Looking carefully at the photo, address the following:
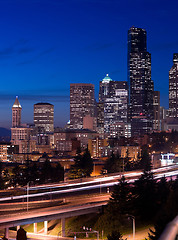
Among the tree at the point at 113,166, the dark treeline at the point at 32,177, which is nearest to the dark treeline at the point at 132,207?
the dark treeline at the point at 32,177

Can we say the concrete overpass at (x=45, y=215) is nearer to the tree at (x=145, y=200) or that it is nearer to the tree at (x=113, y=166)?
the tree at (x=145, y=200)

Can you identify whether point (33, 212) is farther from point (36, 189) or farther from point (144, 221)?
point (36, 189)

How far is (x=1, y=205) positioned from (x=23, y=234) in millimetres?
18884

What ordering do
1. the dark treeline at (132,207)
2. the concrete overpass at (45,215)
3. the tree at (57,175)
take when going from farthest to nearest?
1. the tree at (57,175)
2. the dark treeline at (132,207)
3. the concrete overpass at (45,215)

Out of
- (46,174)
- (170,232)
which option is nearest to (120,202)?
(170,232)

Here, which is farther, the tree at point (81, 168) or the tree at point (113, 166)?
the tree at point (113, 166)

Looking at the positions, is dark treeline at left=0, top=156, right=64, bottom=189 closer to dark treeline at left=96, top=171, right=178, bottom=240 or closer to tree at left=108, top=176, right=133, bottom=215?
dark treeline at left=96, top=171, right=178, bottom=240

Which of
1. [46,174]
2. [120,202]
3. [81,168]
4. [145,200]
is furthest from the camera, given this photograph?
[81,168]

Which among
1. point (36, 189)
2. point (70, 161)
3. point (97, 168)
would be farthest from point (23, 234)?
point (70, 161)

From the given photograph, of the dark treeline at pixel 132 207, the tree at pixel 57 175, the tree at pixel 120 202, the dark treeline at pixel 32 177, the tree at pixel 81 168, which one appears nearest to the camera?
the dark treeline at pixel 132 207

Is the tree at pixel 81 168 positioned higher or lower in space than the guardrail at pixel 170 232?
lower

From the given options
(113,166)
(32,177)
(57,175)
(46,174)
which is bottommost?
(57,175)

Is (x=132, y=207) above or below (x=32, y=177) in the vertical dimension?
Answer: above

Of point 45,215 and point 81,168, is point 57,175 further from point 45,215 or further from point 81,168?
point 45,215
